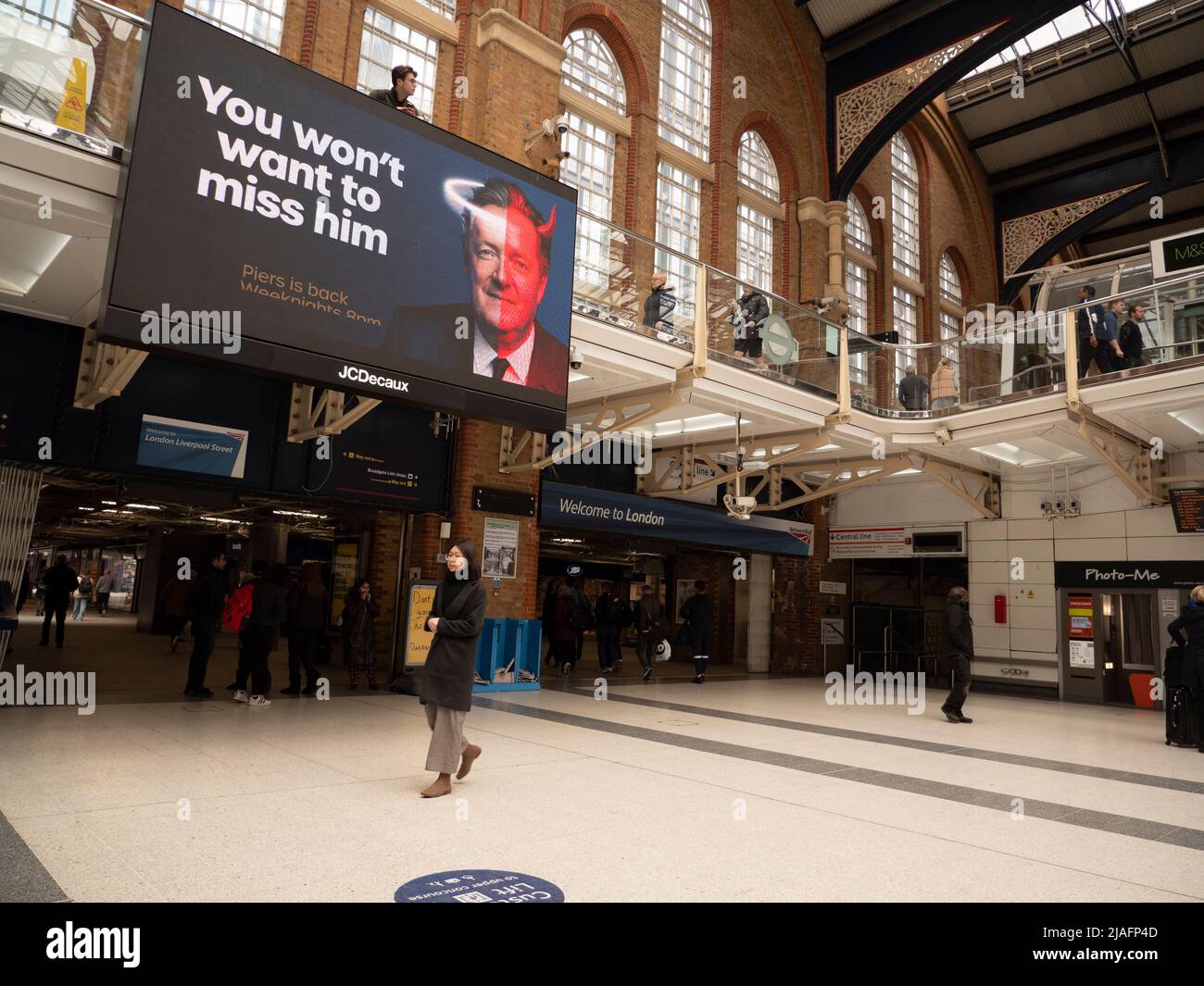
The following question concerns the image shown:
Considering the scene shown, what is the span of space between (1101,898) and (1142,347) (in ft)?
31.4

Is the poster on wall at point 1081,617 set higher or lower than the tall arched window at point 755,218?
lower

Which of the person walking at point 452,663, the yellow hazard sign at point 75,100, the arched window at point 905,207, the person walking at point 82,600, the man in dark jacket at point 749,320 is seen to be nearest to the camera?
the person walking at point 452,663

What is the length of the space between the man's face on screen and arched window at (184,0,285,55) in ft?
16.2

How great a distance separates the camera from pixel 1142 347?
1093 centimetres

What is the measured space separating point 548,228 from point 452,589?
4.59 m

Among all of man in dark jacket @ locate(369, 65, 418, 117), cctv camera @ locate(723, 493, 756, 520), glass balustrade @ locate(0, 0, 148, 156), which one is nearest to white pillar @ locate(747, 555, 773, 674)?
cctv camera @ locate(723, 493, 756, 520)

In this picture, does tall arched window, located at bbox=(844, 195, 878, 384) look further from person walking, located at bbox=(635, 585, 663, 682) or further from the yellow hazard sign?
the yellow hazard sign

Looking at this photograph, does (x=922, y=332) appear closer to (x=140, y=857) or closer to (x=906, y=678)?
(x=906, y=678)

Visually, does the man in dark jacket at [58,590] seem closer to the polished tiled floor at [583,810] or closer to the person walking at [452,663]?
the polished tiled floor at [583,810]

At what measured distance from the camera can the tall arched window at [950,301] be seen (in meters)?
23.2

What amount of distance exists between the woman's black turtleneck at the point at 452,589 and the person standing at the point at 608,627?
33.2 feet

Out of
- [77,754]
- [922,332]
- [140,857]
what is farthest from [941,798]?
[922,332]

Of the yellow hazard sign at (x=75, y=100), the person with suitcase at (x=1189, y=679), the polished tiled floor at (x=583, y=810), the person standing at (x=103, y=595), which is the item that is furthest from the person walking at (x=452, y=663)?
the person standing at (x=103, y=595)

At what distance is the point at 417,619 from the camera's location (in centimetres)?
1046
